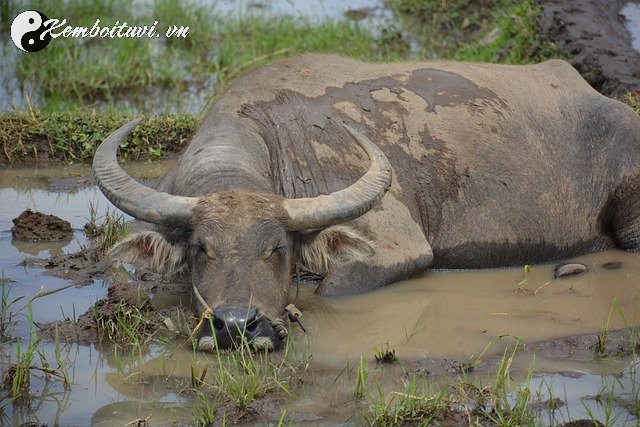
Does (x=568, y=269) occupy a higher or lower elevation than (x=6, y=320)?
lower

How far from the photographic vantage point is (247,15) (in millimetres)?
12555

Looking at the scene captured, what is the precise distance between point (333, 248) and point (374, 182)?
0.46 meters

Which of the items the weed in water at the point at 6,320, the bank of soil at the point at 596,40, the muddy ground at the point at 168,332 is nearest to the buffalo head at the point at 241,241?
the muddy ground at the point at 168,332

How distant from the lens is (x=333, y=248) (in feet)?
18.1

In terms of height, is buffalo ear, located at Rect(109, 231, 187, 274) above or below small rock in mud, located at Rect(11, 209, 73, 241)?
above

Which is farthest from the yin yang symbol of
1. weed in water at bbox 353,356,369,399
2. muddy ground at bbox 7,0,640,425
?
weed in water at bbox 353,356,369,399

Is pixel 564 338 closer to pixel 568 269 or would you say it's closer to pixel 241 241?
pixel 568 269

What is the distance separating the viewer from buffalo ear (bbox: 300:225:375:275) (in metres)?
5.38

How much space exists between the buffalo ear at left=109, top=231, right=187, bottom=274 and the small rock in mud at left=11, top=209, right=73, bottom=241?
149cm

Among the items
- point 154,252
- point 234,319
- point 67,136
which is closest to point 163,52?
point 67,136

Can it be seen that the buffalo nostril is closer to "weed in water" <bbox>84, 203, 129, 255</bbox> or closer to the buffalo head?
the buffalo head

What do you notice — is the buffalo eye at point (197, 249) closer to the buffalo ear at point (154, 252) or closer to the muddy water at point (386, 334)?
the buffalo ear at point (154, 252)

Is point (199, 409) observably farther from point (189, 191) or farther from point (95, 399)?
point (189, 191)

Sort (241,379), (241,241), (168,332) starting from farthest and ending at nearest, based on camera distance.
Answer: (168,332) < (241,241) < (241,379)
